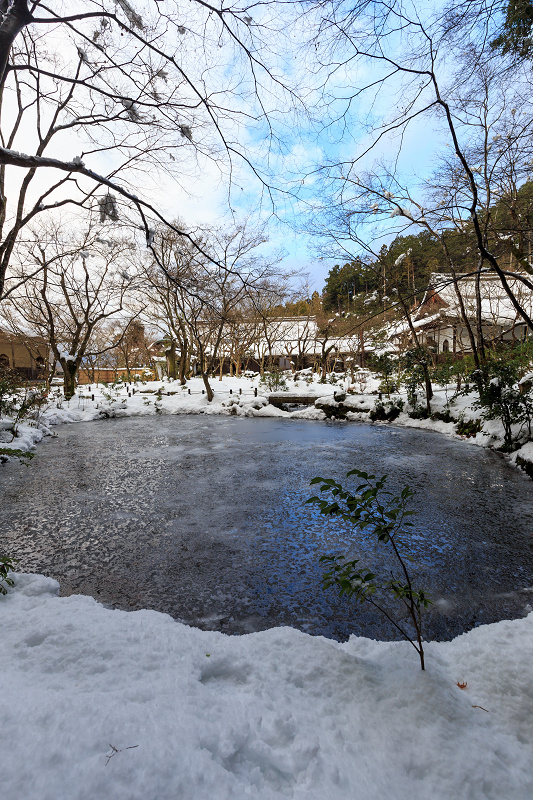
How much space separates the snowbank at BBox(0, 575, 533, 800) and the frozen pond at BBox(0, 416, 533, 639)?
89 cm

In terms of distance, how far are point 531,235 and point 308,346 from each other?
32.3 metres

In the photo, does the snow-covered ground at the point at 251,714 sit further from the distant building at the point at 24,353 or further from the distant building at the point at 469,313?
the distant building at the point at 24,353

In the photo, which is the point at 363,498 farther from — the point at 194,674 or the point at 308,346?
the point at 308,346

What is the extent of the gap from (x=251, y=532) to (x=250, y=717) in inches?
133

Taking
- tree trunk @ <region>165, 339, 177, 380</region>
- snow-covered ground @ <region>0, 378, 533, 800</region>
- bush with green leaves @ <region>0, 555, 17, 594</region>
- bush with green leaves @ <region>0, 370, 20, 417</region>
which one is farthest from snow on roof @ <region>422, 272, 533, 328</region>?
tree trunk @ <region>165, 339, 177, 380</region>

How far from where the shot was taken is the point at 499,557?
166 inches

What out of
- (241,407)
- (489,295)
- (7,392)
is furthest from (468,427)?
(7,392)

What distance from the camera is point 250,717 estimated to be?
5.42 ft

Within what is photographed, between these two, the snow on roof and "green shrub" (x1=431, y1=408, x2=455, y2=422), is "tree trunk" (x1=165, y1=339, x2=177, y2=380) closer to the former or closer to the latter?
the snow on roof

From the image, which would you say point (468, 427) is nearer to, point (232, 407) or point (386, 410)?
point (386, 410)

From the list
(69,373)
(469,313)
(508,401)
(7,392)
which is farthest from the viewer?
(469,313)

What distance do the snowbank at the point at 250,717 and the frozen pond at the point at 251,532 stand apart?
2.91 ft

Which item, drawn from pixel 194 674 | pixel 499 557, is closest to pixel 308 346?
pixel 499 557

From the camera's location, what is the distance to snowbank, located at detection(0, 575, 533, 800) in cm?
127
